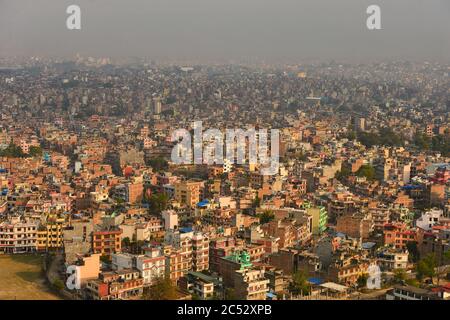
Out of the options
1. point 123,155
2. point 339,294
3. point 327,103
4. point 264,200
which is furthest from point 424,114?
point 339,294

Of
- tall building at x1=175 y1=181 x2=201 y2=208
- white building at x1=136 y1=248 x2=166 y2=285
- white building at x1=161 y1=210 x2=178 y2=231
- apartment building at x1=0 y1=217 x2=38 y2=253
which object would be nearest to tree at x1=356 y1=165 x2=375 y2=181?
tall building at x1=175 y1=181 x2=201 y2=208

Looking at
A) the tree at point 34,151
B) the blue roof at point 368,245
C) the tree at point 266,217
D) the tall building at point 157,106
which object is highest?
the tall building at point 157,106

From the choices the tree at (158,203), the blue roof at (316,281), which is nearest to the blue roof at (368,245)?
the blue roof at (316,281)

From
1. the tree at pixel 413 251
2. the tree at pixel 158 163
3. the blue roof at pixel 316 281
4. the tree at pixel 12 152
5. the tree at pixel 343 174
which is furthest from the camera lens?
the tree at pixel 12 152

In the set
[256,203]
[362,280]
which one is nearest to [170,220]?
[256,203]

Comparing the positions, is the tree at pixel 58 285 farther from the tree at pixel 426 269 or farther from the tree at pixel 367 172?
the tree at pixel 367 172

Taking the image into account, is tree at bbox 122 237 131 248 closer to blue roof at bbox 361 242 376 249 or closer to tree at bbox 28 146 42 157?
blue roof at bbox 361 242 376 249

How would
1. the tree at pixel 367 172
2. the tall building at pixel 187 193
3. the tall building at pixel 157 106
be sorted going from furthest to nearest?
the tall building at pixel 157 106
the tree at pixel 367 172
the tall building at pixel 187 193

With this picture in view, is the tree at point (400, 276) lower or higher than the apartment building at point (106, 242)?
lower

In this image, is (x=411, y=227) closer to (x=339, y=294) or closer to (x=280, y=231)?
(x=280, y=231)
